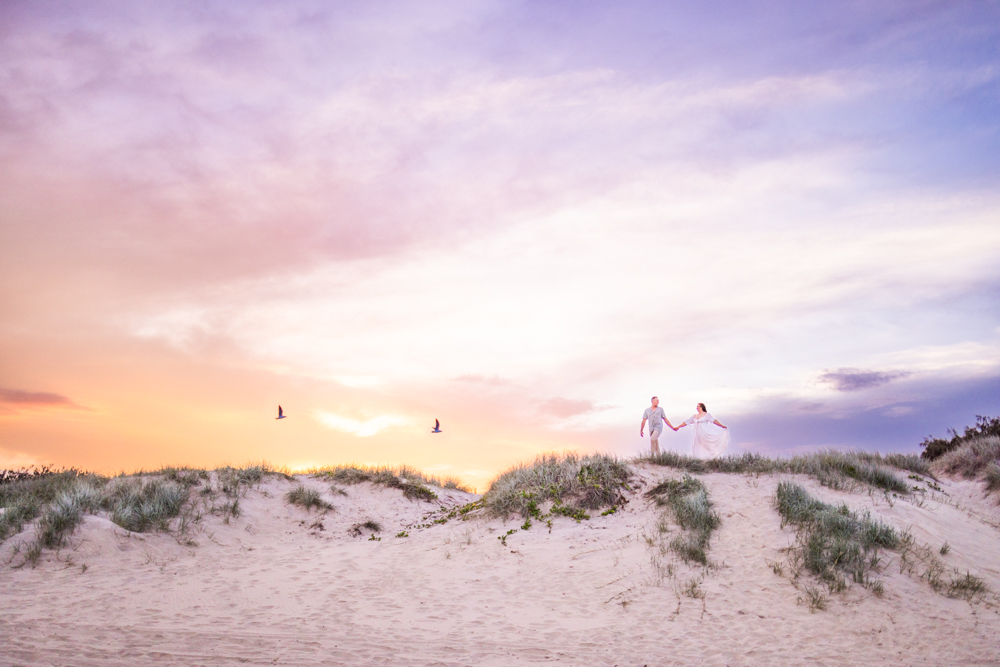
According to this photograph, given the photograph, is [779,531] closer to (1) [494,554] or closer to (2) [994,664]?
(2) [994,664]

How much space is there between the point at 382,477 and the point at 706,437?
11258 millimetres

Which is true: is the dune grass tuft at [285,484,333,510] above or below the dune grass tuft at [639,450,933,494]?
below

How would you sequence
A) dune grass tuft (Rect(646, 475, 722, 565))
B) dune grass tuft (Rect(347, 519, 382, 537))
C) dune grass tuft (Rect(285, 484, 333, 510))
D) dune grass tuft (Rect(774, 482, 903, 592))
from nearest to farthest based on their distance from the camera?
dune grass tuft (Rect(774, 482, 903, 592)) < dune grass tuft (Rect(646, 475, 722, 565)) < dune grass tuft (Rect(347, 519, 382, 537)) < dune grass tuft (Rect(285, 484, 333, 510))

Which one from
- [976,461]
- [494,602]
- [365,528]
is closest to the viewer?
[494,602]

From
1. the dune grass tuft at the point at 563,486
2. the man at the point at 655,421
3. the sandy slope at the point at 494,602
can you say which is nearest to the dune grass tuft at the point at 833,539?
the sandy slope at the point at 494,602

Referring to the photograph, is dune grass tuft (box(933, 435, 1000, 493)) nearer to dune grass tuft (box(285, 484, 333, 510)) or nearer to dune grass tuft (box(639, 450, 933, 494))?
dune grass tuft (box(639, 450, 933, 494))

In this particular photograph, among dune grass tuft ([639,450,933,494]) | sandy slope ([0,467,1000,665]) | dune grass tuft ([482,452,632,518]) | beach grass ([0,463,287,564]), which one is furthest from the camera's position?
dune grass tuft ([639,450,933,494])

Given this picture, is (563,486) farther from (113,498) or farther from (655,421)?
(113,498)

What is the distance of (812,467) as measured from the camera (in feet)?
54.0

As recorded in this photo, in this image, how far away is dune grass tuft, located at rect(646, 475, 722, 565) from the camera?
39.6 feet

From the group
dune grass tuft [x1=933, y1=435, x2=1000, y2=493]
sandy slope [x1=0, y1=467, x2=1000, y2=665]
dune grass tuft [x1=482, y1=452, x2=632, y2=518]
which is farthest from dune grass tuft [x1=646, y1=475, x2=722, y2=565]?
dune grass tuft [x1=933, y1=435, x2=1000, y2=493]

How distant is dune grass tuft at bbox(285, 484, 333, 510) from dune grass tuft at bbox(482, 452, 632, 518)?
538 centimetres

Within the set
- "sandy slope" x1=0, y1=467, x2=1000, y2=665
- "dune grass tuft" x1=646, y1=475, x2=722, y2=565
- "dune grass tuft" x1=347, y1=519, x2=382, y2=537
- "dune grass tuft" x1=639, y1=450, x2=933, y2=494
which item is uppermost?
"dune grass tuft" x1=639, y1=450, x2=933, y2=494

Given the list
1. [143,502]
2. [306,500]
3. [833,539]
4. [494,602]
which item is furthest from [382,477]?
[833,539]
